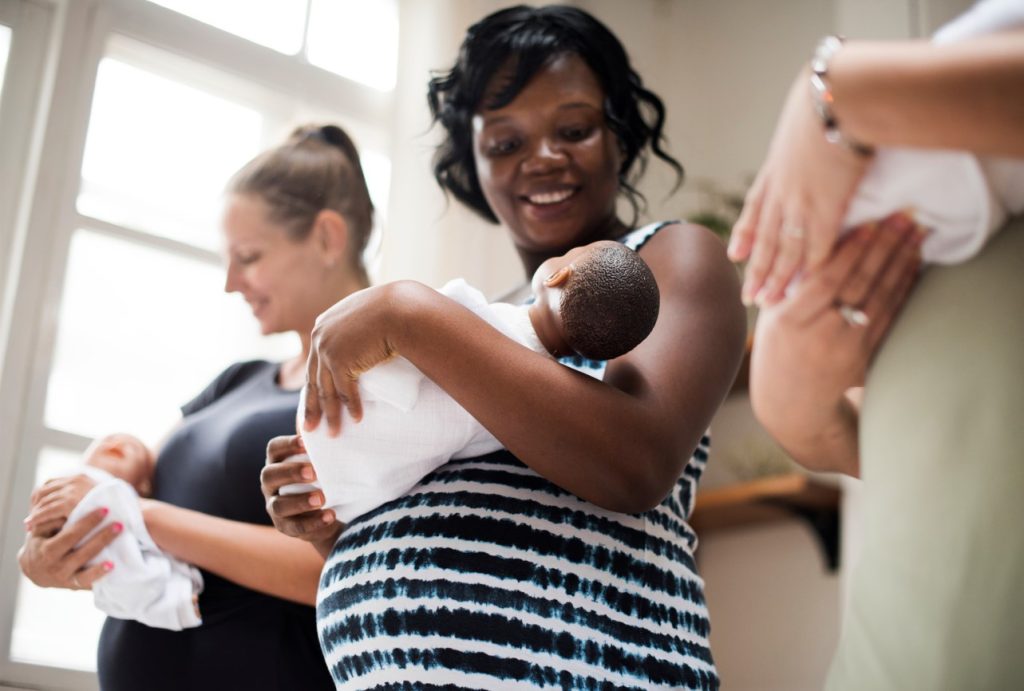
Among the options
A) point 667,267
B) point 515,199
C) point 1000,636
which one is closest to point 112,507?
point 515,199

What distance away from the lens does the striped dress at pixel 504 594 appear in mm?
915

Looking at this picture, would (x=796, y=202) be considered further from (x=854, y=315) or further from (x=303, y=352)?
(x=303, y=352)

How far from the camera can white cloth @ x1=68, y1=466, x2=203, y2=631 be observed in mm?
1326

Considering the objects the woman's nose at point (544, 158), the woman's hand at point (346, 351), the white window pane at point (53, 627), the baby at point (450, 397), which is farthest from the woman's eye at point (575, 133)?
the white window pane at point (53, 627)

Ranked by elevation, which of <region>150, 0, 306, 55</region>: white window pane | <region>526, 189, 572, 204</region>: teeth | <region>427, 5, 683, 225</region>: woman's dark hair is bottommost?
<region>526, 189, 572, 204</region>: teeth

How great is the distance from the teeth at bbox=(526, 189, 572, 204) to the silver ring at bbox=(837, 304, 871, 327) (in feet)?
2.03

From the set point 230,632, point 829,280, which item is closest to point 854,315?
point 829,280

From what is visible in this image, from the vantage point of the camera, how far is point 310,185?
66.6 inches

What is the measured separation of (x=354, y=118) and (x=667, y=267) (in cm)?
174

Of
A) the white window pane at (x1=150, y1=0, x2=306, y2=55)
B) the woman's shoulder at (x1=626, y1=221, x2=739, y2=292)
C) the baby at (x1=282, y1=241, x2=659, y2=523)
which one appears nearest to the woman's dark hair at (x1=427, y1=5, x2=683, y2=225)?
the woman's shoulder at (x1=626, y1=221, x2=739, y2=292)

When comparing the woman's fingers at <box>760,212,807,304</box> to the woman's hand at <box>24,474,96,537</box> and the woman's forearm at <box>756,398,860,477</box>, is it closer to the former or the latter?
the woman's forearm at <box>756,398,860,477</box>

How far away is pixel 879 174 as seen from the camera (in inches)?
25.0

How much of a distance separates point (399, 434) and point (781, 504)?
1.87 metres

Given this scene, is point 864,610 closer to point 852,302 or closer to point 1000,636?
point 1000,636
